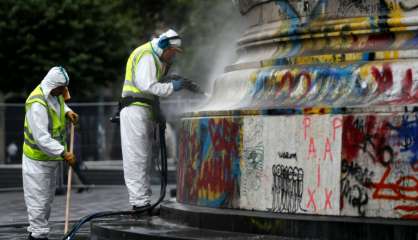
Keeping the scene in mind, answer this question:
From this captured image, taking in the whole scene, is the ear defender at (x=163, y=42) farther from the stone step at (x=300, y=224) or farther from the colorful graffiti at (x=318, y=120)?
the stone step at (x=300, y=224)

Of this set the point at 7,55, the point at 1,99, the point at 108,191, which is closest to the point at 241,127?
the point at 108,191

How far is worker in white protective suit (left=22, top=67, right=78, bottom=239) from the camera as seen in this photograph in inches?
435

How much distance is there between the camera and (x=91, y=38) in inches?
1431

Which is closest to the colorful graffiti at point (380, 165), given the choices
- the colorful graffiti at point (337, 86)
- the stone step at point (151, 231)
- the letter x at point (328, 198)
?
the letter x at point (328, 198)

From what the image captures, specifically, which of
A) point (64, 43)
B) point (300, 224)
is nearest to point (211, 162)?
point (300, 224)

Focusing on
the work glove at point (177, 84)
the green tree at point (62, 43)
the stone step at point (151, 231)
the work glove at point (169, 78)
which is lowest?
the stone step at point (151, 231)

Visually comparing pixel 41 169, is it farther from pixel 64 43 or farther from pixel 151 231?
pixel 64 43

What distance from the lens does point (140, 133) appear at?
10562mm

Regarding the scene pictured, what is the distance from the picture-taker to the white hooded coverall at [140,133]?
34.1 ft

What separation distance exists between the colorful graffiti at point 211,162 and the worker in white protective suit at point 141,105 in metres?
0.64

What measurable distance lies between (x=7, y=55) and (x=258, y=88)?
26522mm

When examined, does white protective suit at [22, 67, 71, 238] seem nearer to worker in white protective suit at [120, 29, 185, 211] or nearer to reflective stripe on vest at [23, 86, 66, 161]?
reflective stripe on vest at [23, 86, 66, 161]

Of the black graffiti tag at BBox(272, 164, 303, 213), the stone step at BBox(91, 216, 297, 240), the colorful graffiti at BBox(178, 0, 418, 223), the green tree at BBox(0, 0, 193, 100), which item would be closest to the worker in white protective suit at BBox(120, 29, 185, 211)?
the stone step at BBox(91, 216, 297, 240)

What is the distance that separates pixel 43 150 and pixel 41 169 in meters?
0.26
